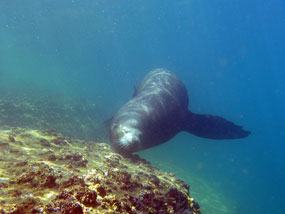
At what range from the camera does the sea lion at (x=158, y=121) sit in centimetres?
543

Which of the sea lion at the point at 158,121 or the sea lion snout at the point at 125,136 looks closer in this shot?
the sea lion snout at the point at 125,136

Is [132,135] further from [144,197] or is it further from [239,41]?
[239,41]

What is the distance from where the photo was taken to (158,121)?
6785 mm

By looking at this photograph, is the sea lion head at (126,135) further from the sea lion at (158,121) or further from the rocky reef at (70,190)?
the rocky reef at (70,190)

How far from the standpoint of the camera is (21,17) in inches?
1884

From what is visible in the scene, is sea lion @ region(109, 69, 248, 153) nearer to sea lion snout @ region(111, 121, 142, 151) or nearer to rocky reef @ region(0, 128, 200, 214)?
sea lion snout @ region(111, 121, 142, 151)

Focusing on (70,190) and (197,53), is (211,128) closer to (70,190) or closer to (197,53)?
(70,190)

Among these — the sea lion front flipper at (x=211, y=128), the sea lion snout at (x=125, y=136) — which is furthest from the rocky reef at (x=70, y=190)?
the sea lion front flipper at (x=211, y=128)

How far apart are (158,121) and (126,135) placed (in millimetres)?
1813

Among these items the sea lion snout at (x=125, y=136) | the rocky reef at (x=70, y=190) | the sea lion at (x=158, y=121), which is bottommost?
the rocky reef at (x=70, y=190)

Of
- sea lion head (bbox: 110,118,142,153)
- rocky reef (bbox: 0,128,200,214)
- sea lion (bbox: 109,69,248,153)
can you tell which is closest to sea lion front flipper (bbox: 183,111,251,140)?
sea lion (bbox: 109,69,248,153)

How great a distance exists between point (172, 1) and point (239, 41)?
5629cm

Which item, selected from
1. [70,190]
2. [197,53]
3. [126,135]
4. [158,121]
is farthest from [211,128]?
[197,53]

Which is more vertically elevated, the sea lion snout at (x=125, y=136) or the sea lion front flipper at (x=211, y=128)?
the sea lion front flipper at (x=211, y=128)
